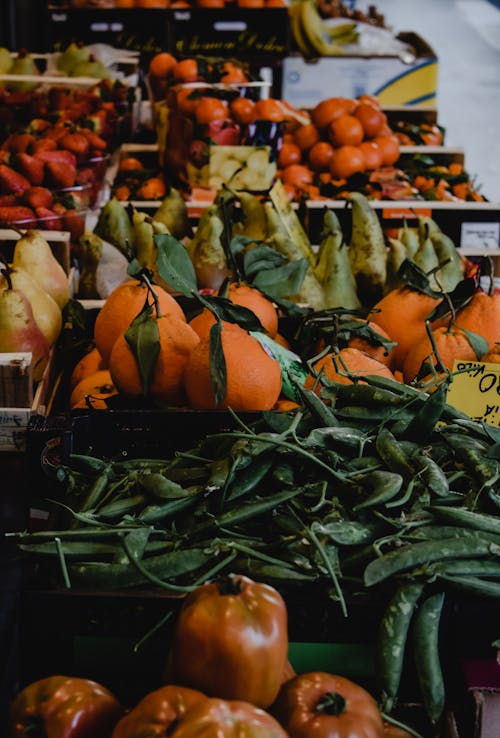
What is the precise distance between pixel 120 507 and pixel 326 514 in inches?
11.7

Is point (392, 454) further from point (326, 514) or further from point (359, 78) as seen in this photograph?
point (359, 78)

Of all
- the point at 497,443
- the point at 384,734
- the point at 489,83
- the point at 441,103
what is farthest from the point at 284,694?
the point at 489,83

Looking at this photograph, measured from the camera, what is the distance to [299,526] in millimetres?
1183

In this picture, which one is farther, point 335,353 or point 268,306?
point 268,306

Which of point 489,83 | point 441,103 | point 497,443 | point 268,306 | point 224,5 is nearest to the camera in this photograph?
point 497,443

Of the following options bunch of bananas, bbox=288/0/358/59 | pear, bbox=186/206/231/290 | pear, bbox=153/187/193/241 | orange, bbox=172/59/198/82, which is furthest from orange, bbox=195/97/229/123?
bunch of bananas, bbox=288/0/358/59

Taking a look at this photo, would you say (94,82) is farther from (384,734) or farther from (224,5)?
(384,734)

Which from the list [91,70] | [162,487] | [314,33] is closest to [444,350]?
[162,487]

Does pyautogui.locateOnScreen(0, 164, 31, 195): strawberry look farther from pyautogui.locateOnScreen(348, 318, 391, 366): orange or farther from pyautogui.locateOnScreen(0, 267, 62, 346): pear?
pyautogui.locateOnScreen(348, 318, 391, 366): orange

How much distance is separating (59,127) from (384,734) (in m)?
2.96

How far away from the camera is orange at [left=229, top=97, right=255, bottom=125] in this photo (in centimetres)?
346

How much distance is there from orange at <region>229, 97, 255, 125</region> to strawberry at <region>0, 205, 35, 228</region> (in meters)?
1.14

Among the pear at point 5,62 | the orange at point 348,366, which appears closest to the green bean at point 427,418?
the orange at point 348,366

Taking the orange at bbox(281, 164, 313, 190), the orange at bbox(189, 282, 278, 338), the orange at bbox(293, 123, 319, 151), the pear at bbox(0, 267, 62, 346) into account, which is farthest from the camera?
the orange at bbox(293, 123, 319, 151)
